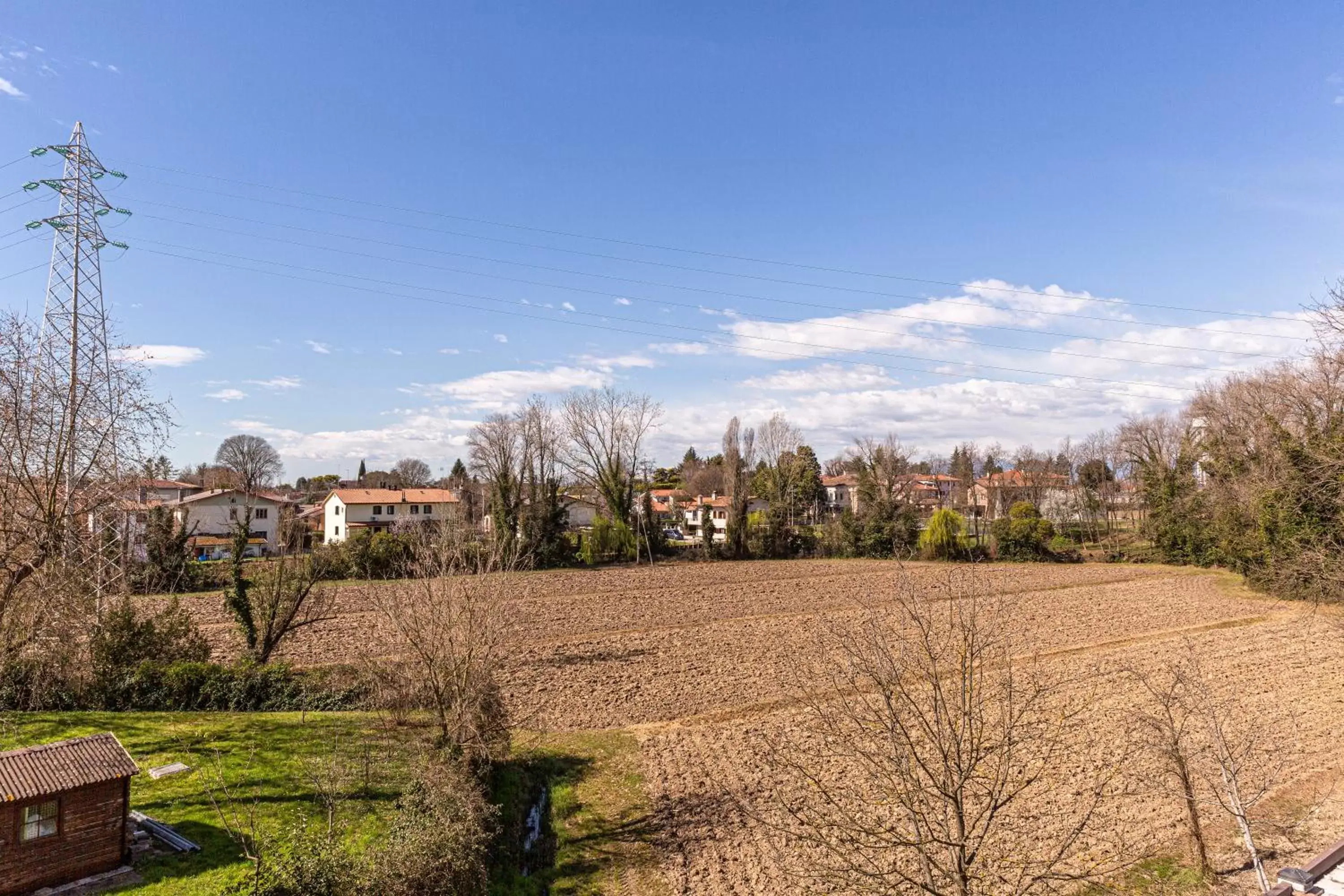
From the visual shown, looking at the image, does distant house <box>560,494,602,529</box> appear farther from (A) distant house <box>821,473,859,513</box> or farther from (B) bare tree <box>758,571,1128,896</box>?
(B) bare tree <box>758,571,1128,896</box>

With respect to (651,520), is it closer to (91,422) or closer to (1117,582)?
(1117,582)

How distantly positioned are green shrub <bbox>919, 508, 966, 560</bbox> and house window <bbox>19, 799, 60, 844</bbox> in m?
49.1

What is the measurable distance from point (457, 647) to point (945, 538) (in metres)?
44.6

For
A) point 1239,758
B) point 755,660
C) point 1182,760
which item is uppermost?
point 1182,760

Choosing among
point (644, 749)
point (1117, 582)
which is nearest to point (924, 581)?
point (1117, 582)

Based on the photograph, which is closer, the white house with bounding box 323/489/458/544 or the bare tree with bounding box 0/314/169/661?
the bare tree with bounding box 0/314/169/661

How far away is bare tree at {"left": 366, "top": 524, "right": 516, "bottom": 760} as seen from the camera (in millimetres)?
13180

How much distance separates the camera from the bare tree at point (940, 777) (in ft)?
19.8

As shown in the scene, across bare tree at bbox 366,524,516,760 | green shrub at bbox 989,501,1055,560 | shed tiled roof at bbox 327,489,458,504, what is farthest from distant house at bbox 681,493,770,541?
bare tree at bbox 366,524,516,760

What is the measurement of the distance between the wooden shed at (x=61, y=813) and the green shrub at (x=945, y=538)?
48478mm

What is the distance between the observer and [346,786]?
1269cm

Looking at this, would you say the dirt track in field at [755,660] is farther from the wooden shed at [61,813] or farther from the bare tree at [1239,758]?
the wooden shed at [61,813]

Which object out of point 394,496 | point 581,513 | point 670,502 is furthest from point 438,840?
point 670,502

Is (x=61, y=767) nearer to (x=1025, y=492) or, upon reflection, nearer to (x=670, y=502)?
(x=1025, y=492)
